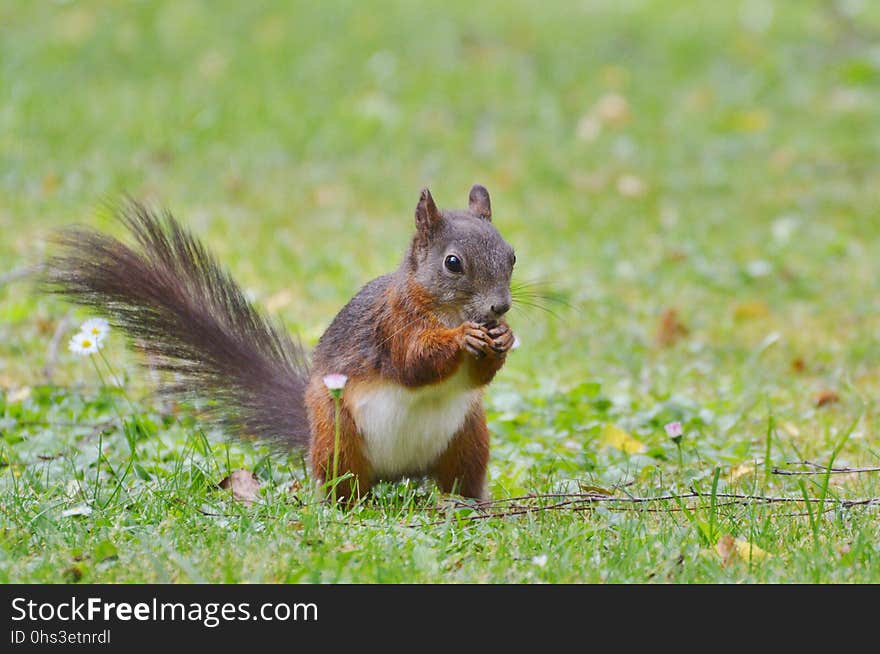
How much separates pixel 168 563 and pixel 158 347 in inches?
30.8

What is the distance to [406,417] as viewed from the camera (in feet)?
8.46

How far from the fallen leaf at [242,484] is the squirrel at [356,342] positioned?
0.14 metres

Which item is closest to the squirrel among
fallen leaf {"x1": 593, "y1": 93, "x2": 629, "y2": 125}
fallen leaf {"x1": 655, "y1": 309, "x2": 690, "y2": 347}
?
fallen leaf {"x1": 655, "y1": 309, "x2": 690, "y2": 347}

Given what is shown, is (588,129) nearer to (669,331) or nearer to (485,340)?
(669,331)

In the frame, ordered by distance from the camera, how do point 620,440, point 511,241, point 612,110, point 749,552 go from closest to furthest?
1. point 749,552
2. point 620,440
3. point 511,241
4. point 612,110

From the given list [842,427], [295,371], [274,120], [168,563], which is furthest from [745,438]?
[274,120]

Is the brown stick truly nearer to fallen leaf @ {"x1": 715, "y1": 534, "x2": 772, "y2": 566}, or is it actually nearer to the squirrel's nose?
fallen leaf @ {"x1": 715, "y1": 534, "x2": 772, "y2": 566}

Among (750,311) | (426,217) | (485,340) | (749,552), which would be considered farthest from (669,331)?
(749,552)

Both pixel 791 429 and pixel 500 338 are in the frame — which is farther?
pixel 791 429

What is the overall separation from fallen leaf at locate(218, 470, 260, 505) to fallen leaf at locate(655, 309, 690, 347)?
206cm

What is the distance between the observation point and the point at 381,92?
715cm

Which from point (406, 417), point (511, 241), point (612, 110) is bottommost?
point (406, 417)

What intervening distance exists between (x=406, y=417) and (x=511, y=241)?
2892 mm

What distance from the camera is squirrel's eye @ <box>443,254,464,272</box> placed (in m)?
2.49
